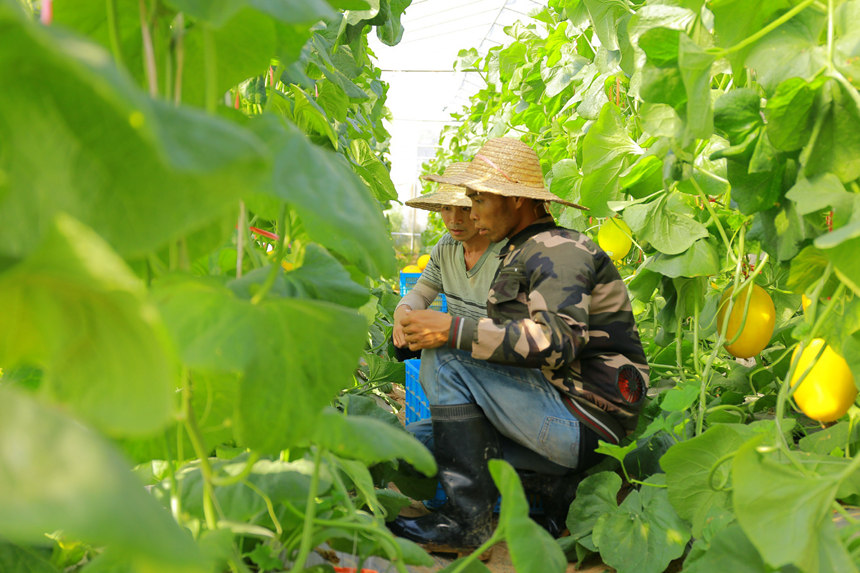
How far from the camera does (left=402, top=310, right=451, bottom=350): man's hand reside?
1.47m

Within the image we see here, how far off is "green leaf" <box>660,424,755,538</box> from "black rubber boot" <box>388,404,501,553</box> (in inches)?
19.2

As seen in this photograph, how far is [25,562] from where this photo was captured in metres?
0.55

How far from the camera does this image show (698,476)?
3.22ft

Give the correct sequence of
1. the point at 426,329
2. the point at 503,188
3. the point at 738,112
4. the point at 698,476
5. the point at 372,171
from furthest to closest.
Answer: the point at 372,171 → the point at 503,188 → the point at 426,329 → the point at 698,476 → the point at 738,112

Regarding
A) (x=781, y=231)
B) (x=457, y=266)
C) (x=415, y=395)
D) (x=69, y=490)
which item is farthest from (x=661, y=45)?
(x=415, y=395)

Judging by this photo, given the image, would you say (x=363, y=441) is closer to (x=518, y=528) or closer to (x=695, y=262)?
(x=518, y=528)

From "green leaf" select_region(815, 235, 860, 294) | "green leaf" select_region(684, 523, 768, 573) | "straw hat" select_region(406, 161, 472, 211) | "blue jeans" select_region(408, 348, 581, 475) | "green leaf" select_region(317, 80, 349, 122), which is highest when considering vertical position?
"green leaf" select_region(317, 80, 349, 122)

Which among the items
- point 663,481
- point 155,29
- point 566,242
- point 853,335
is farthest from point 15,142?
point 566,242

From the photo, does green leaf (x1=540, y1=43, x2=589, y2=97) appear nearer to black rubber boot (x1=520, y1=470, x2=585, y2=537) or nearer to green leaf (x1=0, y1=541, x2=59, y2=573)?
black rubber boot (x1=520, y1=470, x2=585, y2=537)

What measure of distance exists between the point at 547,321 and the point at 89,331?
1.19 metres

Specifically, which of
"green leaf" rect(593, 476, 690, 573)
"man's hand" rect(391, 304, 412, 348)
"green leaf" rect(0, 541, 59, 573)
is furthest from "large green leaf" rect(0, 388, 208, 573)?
"man's hand" rect(391, 304, 412, 348)

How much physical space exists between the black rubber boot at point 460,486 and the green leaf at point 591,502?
0.52ft

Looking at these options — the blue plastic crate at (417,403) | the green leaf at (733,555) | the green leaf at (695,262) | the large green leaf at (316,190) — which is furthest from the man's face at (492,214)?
the large green leaf at (316,190)

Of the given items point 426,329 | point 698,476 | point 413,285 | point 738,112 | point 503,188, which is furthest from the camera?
point 413,285
